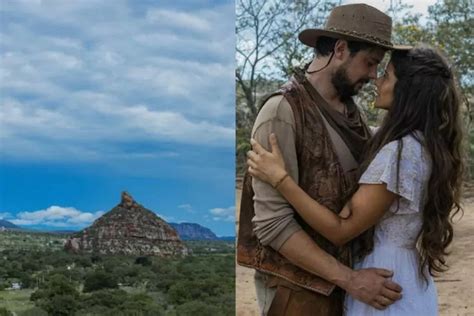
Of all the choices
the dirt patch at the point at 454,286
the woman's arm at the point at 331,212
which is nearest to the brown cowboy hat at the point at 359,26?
the woman's arm at the point at 331,212

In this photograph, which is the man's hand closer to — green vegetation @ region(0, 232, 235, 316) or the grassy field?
green vegetation @ region(0, 232, 235, 316)

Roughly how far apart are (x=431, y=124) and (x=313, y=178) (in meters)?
0.26

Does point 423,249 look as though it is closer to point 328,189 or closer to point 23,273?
point 328,189

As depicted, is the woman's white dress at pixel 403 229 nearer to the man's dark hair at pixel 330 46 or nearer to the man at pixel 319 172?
the man at pixel 319 172

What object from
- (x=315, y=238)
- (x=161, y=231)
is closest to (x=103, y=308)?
(x=161, y=231)

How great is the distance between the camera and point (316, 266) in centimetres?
158

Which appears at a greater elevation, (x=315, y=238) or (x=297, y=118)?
(x=297, y=118)

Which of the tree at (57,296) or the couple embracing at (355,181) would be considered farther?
the tree at (57,296)

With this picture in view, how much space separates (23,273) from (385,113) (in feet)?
9.93

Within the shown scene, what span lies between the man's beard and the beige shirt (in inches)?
4.9

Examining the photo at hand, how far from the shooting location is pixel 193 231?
461cm

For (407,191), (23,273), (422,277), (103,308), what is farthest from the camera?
(103,308)

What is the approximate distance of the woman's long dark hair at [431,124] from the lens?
61.6 inches

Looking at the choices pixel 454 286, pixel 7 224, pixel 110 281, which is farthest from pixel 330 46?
pixel 454 286
